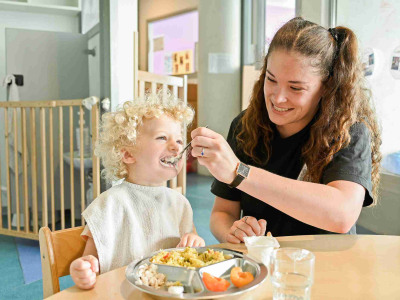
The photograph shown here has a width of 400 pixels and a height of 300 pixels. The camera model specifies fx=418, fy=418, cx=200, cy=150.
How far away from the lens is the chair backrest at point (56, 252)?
961 mm

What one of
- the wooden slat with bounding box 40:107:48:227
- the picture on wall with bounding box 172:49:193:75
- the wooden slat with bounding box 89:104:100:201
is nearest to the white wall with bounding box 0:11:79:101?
the wooden slat with bounding box 40:107:48:227

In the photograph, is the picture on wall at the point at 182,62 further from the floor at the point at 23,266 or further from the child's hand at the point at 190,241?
the child's hand at the point at 190,241

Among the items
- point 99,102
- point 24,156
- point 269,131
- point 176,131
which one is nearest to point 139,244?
point 176,131

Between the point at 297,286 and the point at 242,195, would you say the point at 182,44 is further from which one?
the point at 297,286

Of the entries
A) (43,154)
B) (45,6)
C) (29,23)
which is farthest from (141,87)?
(29,23)

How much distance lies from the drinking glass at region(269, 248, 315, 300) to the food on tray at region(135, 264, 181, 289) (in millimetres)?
182

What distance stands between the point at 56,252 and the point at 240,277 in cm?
50

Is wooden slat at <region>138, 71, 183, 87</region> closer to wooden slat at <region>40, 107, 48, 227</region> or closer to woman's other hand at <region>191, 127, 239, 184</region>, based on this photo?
wooden slat at <region>40, 107, 48, 227</region>

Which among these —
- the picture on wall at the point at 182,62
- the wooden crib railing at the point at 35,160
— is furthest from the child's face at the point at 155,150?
the picture on wall at the point at 182,62

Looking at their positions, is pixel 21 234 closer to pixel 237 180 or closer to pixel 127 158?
pixel 127 158

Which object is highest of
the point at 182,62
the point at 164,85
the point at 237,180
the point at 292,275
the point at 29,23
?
the point at 29,23

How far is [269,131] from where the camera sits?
1.50m

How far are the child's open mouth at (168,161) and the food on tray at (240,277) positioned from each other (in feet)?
1.74

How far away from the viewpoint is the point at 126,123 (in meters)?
1.30
